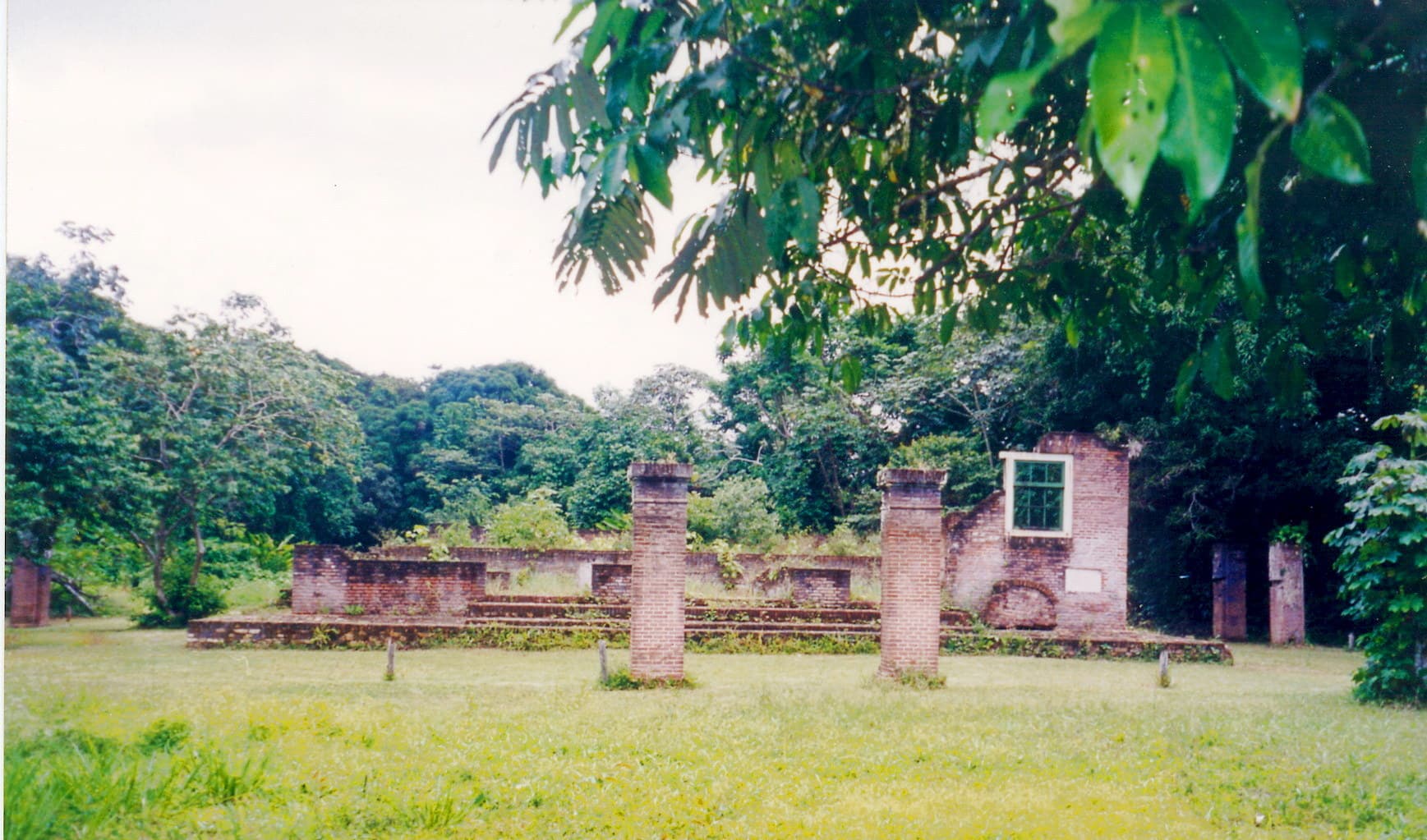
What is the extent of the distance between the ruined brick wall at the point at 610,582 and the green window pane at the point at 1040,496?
18.7ft

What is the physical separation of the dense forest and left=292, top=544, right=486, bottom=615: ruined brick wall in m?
0.35

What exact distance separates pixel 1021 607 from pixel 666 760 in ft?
30.7

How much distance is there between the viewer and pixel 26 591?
5992mm

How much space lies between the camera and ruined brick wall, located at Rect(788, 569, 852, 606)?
1352cm

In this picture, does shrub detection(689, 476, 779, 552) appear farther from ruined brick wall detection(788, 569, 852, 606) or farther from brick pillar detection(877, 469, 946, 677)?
brick pillar detection(877, 469, 946, 677)

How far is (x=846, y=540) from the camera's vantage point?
17.5 metres

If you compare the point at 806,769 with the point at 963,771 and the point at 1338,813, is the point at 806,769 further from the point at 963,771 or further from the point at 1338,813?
the point at 1338,813

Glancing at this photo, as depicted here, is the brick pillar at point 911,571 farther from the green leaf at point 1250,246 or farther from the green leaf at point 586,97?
the green leaf at point 1250,246

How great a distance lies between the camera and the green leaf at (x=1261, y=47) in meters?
0.95

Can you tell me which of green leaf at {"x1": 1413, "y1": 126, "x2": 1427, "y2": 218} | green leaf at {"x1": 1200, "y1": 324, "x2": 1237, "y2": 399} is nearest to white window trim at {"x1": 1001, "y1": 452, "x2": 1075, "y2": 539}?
green leaf at {"x1": 1200, "y1": 324, "x2": 1237, "y2": 399}

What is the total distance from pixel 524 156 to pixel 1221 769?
513 cm

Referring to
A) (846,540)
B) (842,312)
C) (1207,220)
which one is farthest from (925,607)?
(846,540)

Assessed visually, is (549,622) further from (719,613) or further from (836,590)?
(836,590)

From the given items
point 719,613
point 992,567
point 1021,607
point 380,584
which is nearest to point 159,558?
point 380,584
